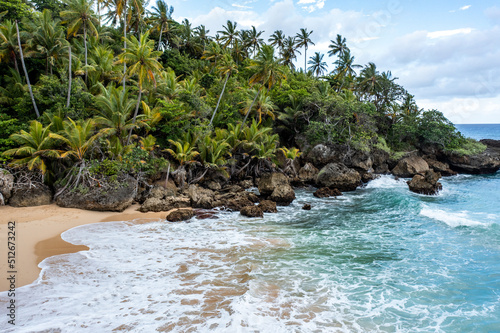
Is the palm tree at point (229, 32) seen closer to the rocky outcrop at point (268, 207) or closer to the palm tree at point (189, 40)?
the palm tree at point (189, 40)

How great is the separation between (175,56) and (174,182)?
954 inches

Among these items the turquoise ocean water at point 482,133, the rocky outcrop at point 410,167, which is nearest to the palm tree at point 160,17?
the rocky outcrop at point 410,167

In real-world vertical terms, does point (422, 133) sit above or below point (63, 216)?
above

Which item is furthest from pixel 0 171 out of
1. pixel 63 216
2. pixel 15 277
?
pixel 15 277

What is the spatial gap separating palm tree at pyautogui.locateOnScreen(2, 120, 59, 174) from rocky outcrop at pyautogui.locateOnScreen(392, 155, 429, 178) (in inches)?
1242

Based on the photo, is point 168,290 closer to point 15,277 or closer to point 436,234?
point 15,277

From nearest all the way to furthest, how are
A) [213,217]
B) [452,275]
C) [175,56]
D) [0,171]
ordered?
1. [452,275]
2. [0,171]
3. [213,217]
4. [175,56]

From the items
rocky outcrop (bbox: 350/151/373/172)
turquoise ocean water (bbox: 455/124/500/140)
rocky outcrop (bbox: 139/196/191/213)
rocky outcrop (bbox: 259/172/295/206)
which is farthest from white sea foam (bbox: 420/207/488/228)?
turquoise ocean water (bbox: 455/124/500/140)

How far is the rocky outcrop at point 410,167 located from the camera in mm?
30359

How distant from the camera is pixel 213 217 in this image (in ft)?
51.2

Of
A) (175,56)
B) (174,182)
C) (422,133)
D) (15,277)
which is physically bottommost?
(15,277)

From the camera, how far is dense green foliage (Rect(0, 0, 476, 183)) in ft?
55.3

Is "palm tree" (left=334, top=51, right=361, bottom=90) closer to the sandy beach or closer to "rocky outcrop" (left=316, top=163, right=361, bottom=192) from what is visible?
"rocky outcrop" (left=316, top=163, right=361, bottom=192)

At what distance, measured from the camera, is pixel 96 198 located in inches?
593
